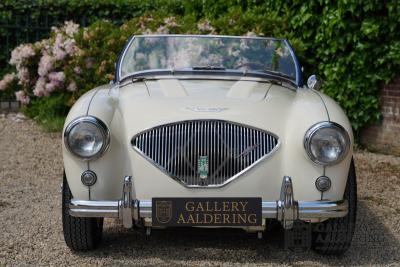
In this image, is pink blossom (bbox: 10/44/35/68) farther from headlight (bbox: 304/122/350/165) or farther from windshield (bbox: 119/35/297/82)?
headlight (bbox: 304/122/350/165)

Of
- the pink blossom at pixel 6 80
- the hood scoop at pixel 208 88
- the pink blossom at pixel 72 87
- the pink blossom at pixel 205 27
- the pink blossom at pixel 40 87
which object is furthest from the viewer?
the pink blossom at pixel 6 80

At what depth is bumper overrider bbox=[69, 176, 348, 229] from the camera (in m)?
4.19

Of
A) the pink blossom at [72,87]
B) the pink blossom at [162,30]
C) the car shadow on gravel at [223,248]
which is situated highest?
the car shadow on gravel at [223,248]

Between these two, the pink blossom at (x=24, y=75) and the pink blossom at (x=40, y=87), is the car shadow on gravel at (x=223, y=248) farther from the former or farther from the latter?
the pink blossom at (x=24, y=75)

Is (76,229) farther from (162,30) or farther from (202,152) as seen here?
(162,30)

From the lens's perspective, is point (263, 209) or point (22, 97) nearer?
point (263, 209)

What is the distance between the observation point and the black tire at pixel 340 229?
14.9 ft

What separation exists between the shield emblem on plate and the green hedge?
14.1 ft

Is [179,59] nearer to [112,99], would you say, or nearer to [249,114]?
[112,99]

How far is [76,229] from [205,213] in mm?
864

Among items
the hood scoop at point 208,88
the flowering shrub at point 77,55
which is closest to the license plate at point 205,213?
the hood scoop at point 208,88

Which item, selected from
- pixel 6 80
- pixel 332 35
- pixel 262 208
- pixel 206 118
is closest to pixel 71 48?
pixel 6 80

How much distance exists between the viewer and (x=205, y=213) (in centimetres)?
421

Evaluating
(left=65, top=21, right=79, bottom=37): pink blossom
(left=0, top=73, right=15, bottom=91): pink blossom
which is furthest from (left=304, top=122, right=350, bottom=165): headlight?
(left=0, top=73, right=15, bottom=91): pink blossom
